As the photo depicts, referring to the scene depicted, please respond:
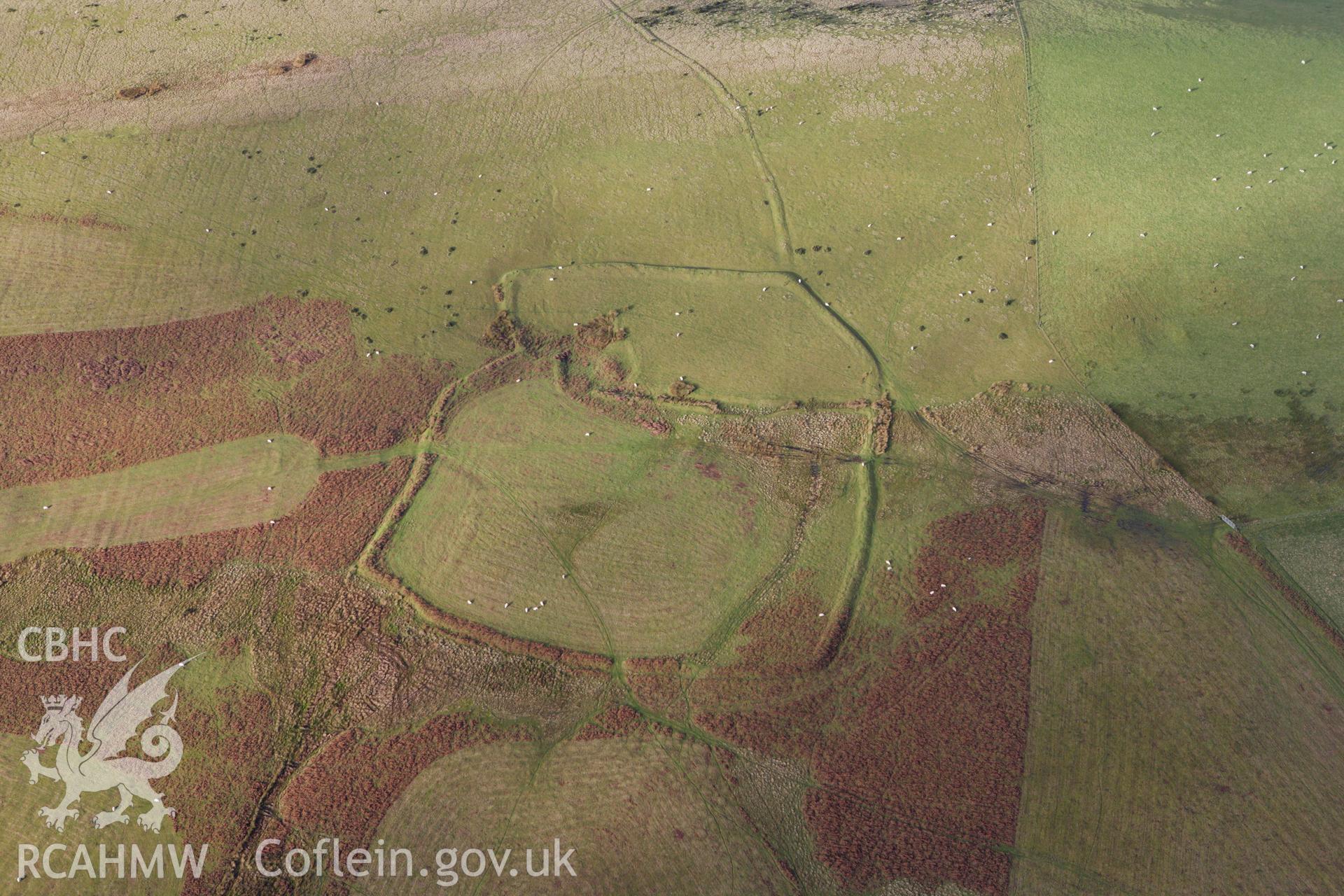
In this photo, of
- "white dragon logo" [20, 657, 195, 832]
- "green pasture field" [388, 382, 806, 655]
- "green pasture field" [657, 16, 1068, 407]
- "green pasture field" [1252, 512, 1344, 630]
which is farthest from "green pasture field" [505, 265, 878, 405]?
"white dragon logo" [20, 657, 195, 832]

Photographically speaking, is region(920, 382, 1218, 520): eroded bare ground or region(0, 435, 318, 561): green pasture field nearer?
region(0, 435, 318, 561): green pasture field

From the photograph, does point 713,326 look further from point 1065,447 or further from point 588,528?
point 1065,447

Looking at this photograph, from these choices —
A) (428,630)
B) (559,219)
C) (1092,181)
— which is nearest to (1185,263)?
(1092,181)

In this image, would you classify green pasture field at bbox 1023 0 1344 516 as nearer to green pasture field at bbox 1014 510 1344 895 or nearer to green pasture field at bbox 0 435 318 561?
green pasture field at bbox 1014 510 1344 895

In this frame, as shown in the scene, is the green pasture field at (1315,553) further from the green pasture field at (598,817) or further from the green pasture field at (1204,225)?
the green pasture field at (598,817)

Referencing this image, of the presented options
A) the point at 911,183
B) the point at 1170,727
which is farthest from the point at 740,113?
the point at 1170,727

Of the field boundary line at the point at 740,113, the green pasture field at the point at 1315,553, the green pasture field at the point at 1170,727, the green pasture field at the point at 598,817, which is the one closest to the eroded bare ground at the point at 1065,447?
the green pasture field at the point at 1170,727
